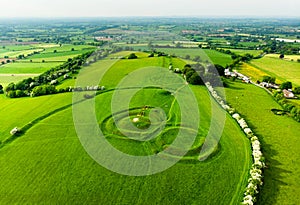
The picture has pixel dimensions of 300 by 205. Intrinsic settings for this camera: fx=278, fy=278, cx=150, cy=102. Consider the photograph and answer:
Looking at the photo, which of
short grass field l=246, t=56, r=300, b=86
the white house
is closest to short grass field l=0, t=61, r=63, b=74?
the white house

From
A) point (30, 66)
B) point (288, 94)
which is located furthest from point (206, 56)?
point (30, 66)

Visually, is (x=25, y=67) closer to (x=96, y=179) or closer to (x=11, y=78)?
(x=11, y=78)

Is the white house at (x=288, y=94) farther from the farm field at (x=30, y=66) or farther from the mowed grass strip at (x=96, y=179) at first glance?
the farm field at (x=30, y=66)

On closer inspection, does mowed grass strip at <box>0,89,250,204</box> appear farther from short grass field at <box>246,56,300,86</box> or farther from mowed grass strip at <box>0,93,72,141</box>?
short grass field at <box>246,56,300,86</box>

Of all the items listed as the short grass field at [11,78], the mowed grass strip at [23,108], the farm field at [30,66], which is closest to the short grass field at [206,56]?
the farm field at [30,66]

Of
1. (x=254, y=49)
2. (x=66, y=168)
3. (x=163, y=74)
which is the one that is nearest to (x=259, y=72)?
(x=163, y=74)

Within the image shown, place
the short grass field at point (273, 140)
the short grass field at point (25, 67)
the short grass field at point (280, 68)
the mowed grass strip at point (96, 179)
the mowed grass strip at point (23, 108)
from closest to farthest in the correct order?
the mowed grass strip at point (96, 179) → the short grass field at point (273, 140) → the mowed grass strip at point (23, 108) → the short grass field at point (280, 68) → the short grass field at point (25, 67)
